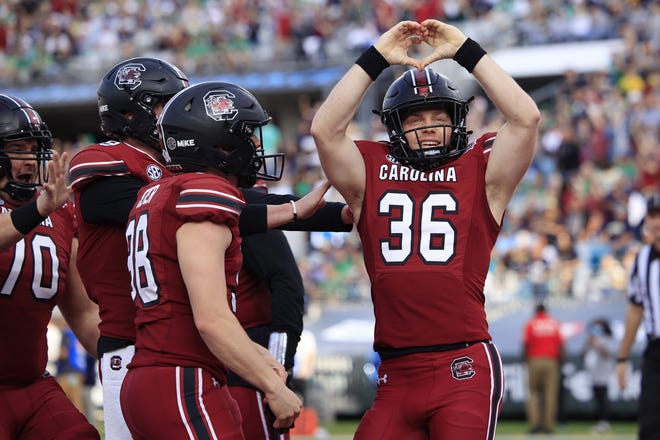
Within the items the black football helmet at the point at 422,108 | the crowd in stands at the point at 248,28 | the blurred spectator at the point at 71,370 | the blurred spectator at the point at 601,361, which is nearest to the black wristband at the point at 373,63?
the black football helmet at the point at 422,108

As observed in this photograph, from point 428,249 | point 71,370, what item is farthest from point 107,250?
point 71,370

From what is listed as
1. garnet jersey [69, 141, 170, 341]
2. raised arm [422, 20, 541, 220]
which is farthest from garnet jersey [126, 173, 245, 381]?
raised arm [422, 20, 541, 220]

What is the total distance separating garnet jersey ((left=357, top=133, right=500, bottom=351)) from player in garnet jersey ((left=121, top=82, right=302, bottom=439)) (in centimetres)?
72

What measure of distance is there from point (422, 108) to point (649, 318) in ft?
11.3

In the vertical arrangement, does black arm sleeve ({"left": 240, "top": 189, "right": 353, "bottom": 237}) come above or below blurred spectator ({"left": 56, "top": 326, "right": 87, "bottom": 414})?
above

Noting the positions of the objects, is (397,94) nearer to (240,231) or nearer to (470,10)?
(240,231)

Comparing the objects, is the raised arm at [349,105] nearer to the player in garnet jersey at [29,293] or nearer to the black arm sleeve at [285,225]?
the black arm sleeve at [285,225]

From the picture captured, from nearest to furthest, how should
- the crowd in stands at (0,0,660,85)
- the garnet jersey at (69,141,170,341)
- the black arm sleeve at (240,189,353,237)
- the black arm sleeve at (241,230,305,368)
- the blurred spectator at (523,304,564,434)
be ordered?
the black arm sleeve at (240,189,353,237) < the garnet jersey at (69,141,170,341) < the black arm sleeve at (241,230,305,368) < the blurred spectator at (523,304,564,434) < the crowd in stands at (0,0,660,85)

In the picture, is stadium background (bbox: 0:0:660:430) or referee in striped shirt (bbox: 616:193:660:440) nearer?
referee in striped shirt (bbox: 616:193:660:440)

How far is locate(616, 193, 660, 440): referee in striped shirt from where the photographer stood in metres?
7.32

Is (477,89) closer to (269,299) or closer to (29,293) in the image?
(269,299)

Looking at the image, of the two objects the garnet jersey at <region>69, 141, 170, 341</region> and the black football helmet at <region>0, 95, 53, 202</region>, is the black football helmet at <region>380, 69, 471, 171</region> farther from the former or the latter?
the black football helmet at <region>0, 95, 53, 202</region>

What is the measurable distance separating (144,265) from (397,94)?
150cm

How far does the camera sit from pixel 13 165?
537 cm
